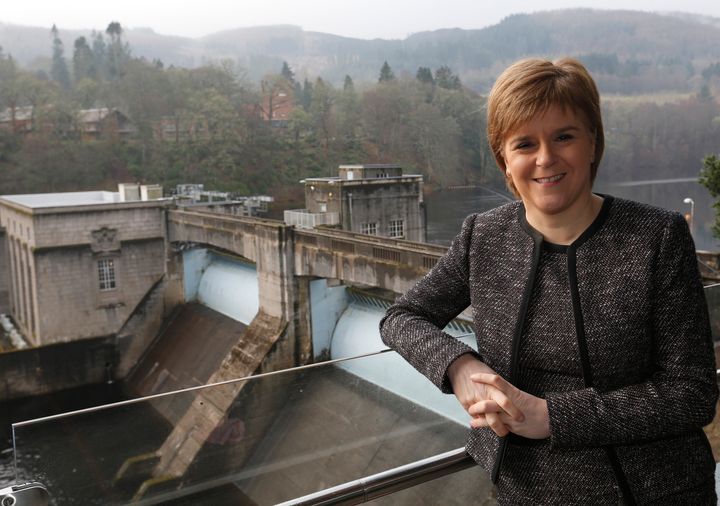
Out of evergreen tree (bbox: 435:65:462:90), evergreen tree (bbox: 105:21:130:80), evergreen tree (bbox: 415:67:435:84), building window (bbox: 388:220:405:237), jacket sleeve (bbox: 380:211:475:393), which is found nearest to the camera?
jacket sleeve (bbox: 380:211:475:393)

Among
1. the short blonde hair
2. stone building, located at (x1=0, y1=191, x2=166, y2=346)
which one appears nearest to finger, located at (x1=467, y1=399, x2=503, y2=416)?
the short blonde hair

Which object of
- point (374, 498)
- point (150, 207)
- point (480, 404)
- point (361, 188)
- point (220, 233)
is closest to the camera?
point (480, 404)

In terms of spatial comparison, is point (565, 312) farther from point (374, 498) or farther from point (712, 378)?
point (374, 498)

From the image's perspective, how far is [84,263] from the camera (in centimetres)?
2461

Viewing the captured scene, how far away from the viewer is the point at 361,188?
2327cm

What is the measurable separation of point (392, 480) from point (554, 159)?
157 centimetres

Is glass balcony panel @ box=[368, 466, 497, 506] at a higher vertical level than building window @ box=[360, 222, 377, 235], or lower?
higher

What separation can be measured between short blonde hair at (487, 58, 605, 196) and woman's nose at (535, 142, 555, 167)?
8cm

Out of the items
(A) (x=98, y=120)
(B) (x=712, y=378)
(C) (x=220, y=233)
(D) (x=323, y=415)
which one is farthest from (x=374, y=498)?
(A) (x=98, y=120)

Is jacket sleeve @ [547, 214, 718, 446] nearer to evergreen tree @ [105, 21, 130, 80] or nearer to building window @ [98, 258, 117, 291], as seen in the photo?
building window @ [98, 258, 117, 291]

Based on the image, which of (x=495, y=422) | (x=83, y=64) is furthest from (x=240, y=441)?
(x=83, y=64)

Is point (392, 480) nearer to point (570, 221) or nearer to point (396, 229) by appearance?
point (570, 221)

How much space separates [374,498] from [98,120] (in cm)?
5421

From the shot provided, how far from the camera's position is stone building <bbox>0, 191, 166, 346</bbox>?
2408cm
